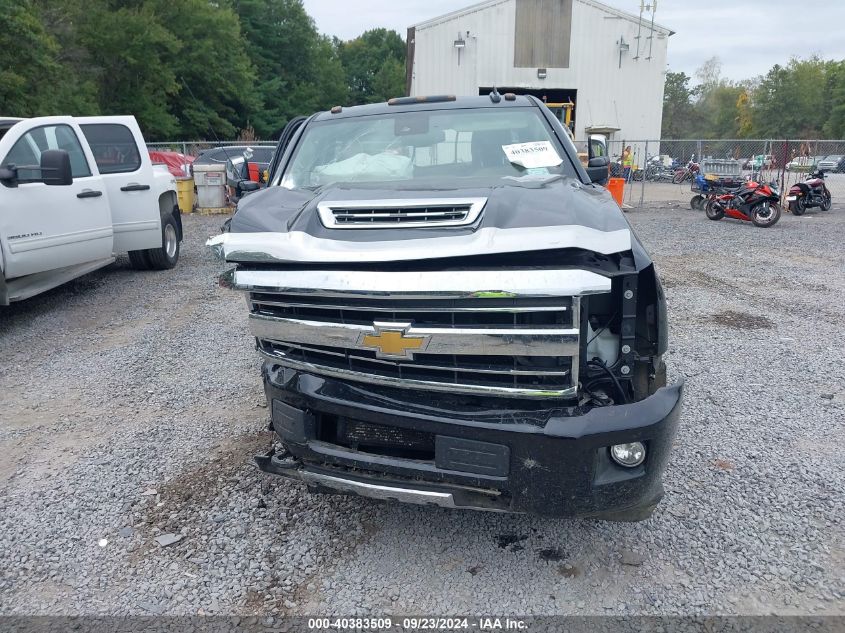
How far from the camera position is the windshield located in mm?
3967

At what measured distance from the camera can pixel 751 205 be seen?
1494cm

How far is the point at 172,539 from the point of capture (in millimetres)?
3303

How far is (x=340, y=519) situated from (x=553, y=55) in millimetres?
33854

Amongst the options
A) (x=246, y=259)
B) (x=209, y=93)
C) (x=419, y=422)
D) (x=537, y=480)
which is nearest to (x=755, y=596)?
(x=537, y=480)

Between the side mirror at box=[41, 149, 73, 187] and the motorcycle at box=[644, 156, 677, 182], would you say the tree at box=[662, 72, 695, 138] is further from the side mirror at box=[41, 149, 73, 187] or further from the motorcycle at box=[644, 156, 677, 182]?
the side mirror at box=[41, 149, 73, 187]

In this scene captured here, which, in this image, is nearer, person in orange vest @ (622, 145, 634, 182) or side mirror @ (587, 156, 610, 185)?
side mirror @ (587, 156, 610, 185)

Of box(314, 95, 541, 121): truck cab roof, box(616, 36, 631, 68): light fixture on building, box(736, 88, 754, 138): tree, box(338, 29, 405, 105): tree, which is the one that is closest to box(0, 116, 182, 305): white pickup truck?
box(314, 95, 541, 121): truck cab roof

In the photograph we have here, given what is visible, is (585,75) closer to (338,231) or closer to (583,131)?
(583,131)

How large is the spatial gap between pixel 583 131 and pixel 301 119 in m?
32.1

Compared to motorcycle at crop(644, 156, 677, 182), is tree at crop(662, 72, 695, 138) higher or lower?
higher

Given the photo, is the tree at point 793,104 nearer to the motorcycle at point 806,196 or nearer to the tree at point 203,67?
the tree at point 203,67

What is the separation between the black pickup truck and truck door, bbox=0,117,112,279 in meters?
4.48

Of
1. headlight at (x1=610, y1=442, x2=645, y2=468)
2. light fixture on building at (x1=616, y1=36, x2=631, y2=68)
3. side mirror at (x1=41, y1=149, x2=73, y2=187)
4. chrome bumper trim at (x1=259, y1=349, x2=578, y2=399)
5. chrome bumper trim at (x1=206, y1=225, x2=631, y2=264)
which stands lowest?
headlight at (x1=610, y1=442, x2=645, y2=468)

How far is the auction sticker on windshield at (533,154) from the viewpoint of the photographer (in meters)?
3.94
